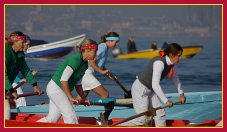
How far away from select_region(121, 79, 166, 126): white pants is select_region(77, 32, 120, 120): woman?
97cm

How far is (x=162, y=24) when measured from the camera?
124 meters

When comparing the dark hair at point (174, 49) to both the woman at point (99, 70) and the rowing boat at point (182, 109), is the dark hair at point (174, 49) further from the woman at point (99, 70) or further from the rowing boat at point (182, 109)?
the rowing boat at point (182, 109)

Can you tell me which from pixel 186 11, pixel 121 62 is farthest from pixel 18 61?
pixel 186 11

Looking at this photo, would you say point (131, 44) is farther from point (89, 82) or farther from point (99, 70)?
point (89, 82)

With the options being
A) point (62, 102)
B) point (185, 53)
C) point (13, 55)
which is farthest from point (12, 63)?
point (185, 53)

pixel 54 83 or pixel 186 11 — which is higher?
pixel 186 11

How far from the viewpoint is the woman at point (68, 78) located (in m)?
10.4

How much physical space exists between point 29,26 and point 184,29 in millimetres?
36374

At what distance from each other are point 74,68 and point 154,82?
110cm

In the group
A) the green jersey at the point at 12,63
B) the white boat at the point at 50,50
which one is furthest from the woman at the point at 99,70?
the white boat at the point at 50,50

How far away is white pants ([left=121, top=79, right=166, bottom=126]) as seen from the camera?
35.8 feet

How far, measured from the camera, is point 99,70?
1253 centimetres

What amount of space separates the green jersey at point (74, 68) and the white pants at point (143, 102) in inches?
→ 34.3

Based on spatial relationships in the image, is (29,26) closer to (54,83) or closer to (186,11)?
(186,11)
